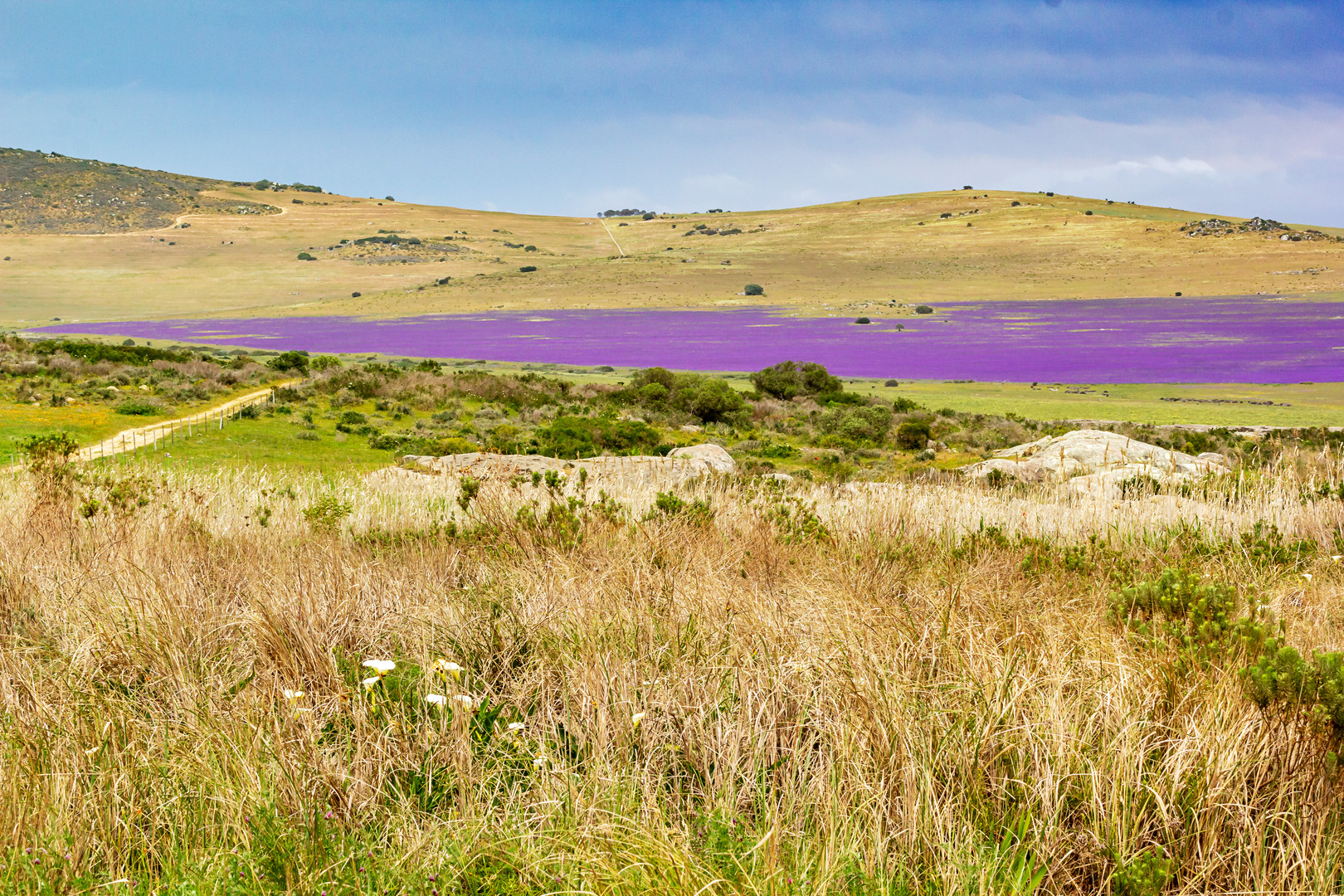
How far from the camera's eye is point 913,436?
22031 mm

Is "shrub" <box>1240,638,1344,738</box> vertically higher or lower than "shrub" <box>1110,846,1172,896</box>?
higher

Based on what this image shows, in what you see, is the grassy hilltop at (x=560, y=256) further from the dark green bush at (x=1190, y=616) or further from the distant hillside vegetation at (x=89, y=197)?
the dark green bush at (x=1190, y=616)

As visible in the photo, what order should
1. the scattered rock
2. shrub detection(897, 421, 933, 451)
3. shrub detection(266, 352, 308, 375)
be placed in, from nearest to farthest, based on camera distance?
the scattered rock → shrub detection(897, 421, 933, 451) → shrub detection(266, 352, 308, 375)

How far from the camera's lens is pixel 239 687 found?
3.81 meters

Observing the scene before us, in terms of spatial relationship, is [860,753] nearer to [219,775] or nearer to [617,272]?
[219,775]

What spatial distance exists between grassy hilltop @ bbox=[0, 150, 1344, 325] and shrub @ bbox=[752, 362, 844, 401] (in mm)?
35810

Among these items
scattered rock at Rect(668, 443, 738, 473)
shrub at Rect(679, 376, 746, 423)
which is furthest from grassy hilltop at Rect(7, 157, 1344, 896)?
shrub at Rect(679, 376, 746, 423)

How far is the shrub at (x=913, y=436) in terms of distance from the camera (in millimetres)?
21895

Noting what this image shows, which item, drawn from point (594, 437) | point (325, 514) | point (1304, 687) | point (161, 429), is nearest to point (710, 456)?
point (594, 437)

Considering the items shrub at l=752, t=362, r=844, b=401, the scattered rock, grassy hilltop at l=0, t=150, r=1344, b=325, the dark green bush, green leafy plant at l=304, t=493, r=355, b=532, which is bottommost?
the scattered rock

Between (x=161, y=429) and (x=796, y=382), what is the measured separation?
1903cm

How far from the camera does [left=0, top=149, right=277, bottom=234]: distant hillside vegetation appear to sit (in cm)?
11550

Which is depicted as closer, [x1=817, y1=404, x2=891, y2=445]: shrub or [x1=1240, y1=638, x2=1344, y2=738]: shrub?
[x1=1240, y1=638, x2=1344, y2=738]: shrub

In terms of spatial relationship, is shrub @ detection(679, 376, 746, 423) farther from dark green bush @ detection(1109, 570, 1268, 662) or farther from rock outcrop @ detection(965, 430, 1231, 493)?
dark green bush @ detection(1109, 570, 1268, 662)
